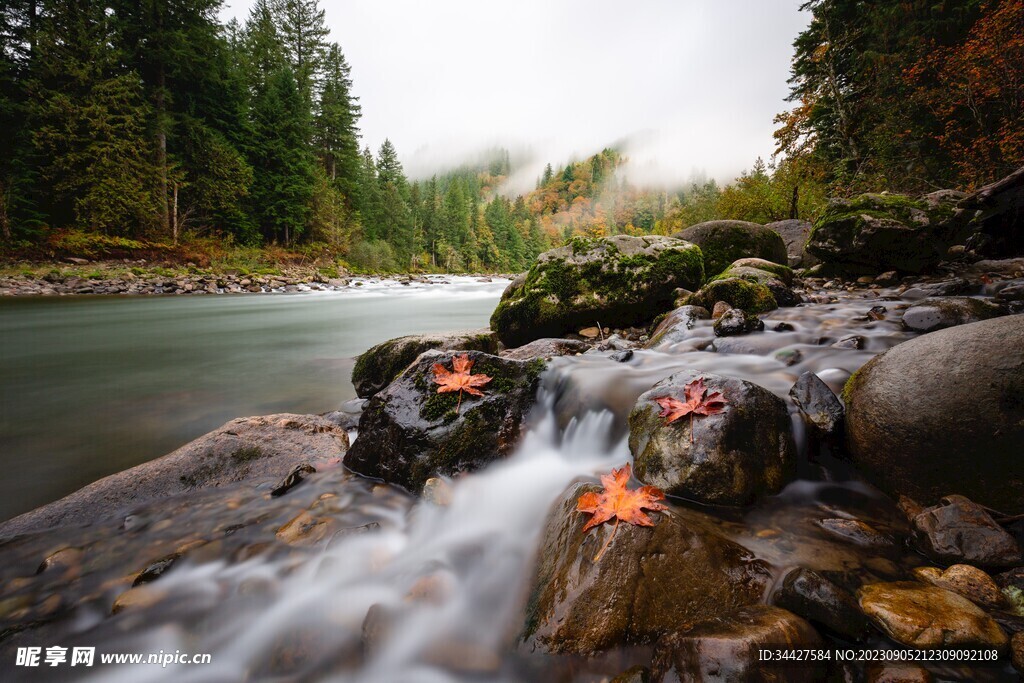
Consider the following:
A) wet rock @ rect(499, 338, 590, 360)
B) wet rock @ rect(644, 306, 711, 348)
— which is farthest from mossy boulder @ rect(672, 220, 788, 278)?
wet rock @ rect(499, 338, 590, 360)

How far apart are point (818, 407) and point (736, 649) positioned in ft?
6.66

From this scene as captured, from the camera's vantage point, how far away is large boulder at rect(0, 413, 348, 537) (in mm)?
2924

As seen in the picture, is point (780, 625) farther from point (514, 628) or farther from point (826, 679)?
point (514, 628)

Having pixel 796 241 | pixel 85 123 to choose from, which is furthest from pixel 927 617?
pixel 85 123

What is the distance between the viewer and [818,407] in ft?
9.01

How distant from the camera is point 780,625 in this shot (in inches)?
56.4

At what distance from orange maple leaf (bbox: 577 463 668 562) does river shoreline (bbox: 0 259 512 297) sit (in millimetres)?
23386

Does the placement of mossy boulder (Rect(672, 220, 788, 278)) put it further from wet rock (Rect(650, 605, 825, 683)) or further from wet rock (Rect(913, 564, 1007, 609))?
wet rock (Rect(650, 605, 825, 683))

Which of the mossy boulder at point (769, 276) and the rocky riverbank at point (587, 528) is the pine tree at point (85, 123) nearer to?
the rocky riverbank at point (587, 528)

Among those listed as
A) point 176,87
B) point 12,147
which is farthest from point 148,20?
point 12,147

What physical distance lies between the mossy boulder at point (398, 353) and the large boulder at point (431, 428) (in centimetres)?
145

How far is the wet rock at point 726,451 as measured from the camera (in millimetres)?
2305

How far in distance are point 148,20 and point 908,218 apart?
132 ft

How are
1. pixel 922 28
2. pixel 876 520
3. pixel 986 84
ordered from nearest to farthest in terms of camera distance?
pixel 876 520, pixel 986 84, pixel 922 28
